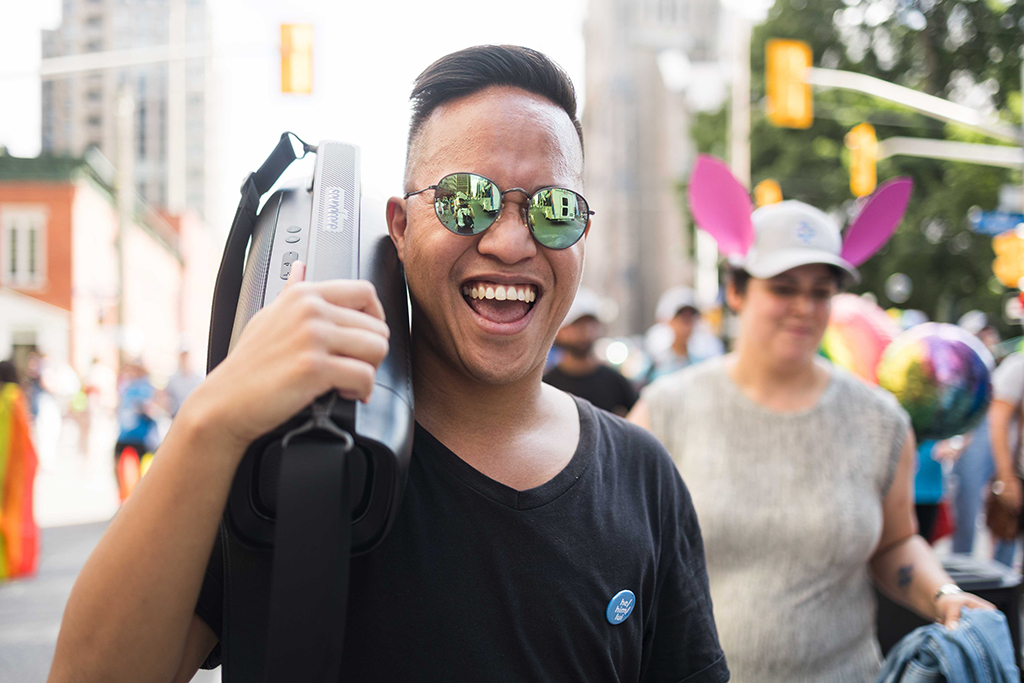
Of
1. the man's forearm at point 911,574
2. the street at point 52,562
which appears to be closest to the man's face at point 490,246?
the man's forearm at point 911,574

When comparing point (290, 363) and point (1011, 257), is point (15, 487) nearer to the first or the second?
point (290, 363)

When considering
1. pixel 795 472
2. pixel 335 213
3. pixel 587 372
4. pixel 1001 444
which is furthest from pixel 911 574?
pixel 587 372

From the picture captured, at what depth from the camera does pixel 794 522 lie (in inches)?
95.0

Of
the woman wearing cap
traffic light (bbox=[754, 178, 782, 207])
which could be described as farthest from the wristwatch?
traffic light (bbox=[754, 178, 782, 207])

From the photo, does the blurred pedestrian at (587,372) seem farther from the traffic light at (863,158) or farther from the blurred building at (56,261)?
the blurred building at (56,261)

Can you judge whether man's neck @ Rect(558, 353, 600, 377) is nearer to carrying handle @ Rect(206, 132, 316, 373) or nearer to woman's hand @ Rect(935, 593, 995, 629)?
woman's hand @ Rect(935, 593, 995, 629)

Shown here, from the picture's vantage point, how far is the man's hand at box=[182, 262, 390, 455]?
3.15 feet

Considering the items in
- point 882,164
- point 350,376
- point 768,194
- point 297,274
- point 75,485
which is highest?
point 882,164

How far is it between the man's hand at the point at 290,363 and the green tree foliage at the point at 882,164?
6290mm

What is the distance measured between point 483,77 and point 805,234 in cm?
157

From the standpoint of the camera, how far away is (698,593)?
5.25ft

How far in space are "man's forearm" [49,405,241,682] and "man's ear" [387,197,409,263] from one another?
554 millimetres

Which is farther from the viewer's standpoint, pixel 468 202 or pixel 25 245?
pixel 25 245

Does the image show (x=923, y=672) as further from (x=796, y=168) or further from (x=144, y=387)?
(x=796, y=168)
